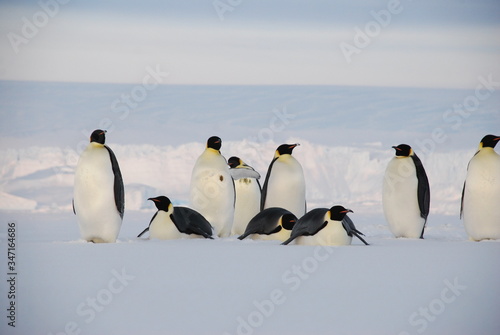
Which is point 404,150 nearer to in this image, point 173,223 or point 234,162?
point 234,162

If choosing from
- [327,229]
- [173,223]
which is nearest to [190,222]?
[173,223]

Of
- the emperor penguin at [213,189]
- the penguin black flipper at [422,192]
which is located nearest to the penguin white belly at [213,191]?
the emperor penguin at [213,189]

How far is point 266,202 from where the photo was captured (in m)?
7.91

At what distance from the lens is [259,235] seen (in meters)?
6.79

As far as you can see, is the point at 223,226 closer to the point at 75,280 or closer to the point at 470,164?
the point at 470,164

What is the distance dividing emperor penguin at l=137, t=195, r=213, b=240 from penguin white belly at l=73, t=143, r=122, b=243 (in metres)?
0.49

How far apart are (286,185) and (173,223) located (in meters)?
1.46

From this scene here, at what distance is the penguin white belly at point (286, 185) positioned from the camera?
7.77 meters

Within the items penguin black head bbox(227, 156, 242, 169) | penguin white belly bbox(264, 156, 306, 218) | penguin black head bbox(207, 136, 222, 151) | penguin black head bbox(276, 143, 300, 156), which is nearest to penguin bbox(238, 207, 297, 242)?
penguin white belly bbox(264, 156, 306, 218)

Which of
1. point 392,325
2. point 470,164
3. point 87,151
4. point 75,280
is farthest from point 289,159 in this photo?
point 392,325

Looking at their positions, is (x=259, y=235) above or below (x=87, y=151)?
below

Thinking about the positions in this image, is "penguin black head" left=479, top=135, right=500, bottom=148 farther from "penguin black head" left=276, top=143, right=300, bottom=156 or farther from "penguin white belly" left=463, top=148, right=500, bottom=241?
"penguin black head" left=276, top=143, right=300, bottom=156

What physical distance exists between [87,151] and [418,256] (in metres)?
2.67

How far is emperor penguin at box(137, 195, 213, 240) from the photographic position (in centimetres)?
674
